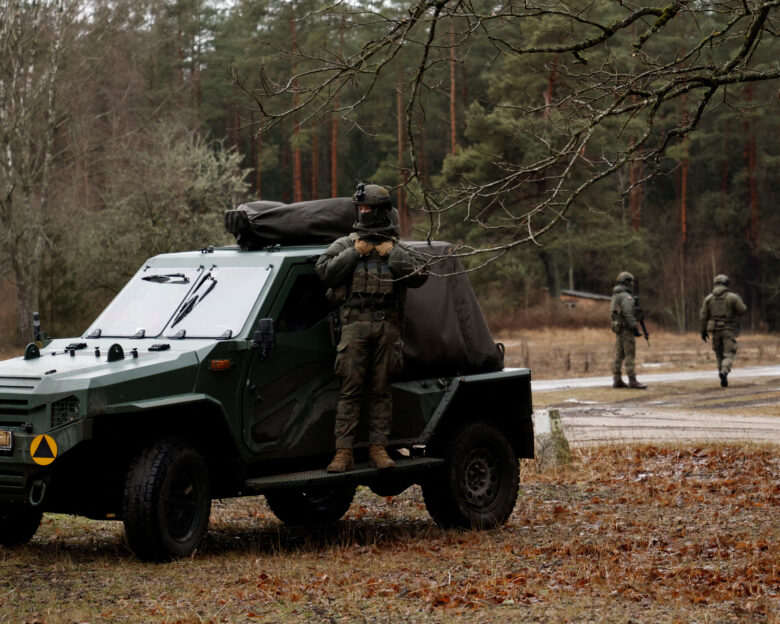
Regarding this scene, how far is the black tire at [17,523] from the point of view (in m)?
8.34

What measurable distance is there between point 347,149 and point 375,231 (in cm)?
5390

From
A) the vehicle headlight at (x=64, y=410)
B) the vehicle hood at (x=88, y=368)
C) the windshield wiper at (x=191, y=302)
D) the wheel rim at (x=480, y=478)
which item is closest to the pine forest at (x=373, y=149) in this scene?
the windshield wiper at (x=191, y=302)

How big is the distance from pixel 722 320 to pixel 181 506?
19030mm

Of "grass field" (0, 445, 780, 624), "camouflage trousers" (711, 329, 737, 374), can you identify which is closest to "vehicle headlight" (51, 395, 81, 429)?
"grass field" (0, 445, 780, 624)

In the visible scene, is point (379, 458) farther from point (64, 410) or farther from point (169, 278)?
point (64, 410)

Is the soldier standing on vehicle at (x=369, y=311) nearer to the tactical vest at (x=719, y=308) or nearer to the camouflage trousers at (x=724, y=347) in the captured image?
the camouflage trousers at (x=724, y=347)

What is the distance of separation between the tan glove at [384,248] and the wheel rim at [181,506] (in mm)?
2127

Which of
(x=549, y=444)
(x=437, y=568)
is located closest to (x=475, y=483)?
(x=437, y=568)

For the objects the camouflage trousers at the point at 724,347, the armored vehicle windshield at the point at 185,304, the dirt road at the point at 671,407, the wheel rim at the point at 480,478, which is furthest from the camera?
the camouflage trousers at the point at 724,347

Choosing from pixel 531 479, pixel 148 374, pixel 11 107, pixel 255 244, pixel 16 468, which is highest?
pixel 11 107

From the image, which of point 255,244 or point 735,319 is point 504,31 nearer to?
point 735,319

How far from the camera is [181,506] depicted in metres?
7.82

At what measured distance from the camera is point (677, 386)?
966 inches

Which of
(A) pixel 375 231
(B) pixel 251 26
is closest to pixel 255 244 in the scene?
(A) pixel 375 231
